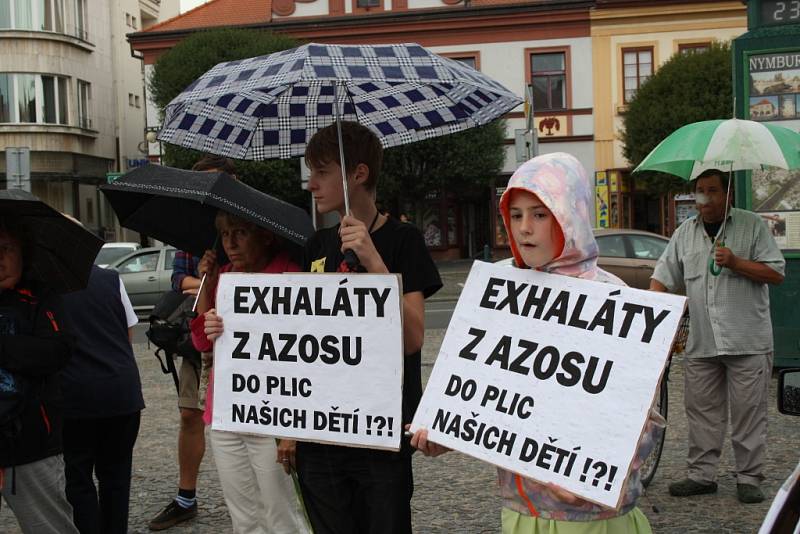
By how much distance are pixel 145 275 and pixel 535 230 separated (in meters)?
16.7

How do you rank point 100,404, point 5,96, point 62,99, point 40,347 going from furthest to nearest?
point 62,99
point 5,96
point 100,404
point 40,347

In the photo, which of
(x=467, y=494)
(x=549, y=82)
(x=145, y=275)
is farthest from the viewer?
(x=549, y=82)

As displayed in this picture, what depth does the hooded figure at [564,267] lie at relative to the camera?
2611 mm

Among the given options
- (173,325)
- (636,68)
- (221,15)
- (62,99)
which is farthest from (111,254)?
(636,68)

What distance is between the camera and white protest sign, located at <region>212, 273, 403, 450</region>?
310 cm

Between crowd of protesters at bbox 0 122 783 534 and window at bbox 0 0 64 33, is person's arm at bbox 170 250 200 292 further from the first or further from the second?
window at bbox 0 0 64 33

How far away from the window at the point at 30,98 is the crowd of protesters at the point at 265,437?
34437 mm

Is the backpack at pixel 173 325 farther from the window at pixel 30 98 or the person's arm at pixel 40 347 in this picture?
the window at pixel 30 98

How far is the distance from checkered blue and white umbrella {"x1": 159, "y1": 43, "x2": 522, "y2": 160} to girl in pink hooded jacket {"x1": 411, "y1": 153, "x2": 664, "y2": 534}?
31.7 inches

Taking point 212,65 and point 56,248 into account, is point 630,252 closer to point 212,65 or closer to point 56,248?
point 56,248

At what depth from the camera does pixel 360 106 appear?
414 centimetres

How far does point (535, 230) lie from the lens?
2.67m

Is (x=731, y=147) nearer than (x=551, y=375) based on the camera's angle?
No

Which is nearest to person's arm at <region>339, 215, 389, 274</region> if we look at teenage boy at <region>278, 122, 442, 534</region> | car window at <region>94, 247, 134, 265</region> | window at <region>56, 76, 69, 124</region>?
teenage boy at <region>278, 122, 442, 534</region>
